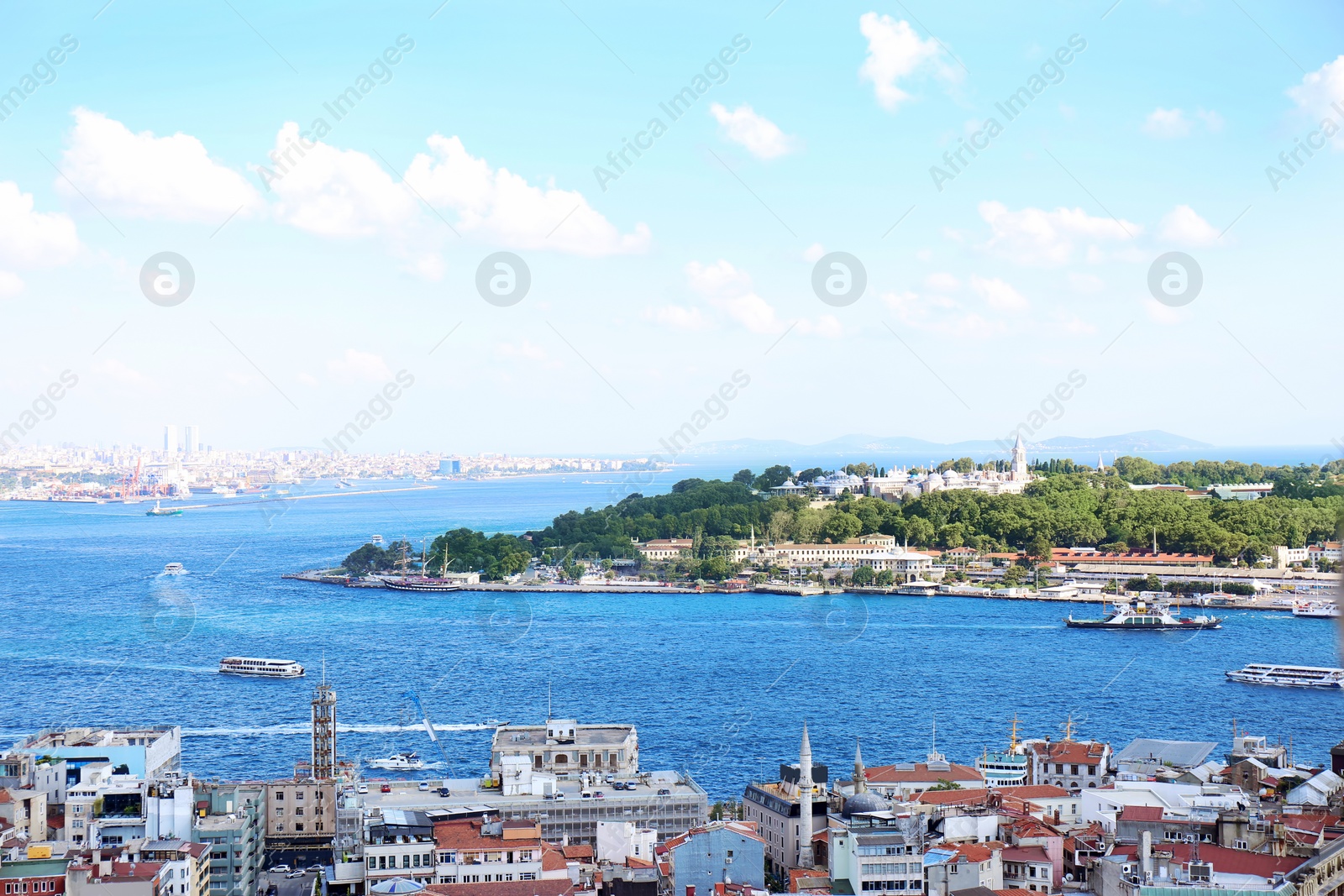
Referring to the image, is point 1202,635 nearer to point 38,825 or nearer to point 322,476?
point 38,825

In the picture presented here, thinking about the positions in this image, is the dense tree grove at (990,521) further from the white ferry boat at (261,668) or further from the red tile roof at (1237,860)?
the red tile roof at (1237,860)

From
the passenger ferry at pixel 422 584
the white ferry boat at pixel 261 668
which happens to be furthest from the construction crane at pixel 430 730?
the passenger ferry at pixel 422 584

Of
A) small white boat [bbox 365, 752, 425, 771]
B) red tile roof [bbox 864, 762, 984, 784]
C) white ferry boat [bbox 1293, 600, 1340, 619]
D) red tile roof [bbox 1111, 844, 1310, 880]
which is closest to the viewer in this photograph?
red tile roof [bbox 1111, 844, 1310, 880]

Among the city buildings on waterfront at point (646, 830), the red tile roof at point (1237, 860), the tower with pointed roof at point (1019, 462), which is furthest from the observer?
the tower with pointed roof at point (1019, 462)

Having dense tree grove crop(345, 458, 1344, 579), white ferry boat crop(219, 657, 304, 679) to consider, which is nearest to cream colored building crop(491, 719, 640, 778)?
white ferry boat crop(219, 657, 304, 679)

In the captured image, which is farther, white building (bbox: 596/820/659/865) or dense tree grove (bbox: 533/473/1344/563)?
dense tree grove (bbox: 533/473/1344/563)

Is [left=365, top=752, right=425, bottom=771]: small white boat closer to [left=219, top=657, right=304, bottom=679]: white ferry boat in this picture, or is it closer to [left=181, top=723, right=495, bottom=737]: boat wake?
[left=181, top=723, right=495, bottom=737]: boat wake

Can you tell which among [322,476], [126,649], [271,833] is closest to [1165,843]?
[271,833]

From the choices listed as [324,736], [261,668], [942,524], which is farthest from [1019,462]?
[324,736]

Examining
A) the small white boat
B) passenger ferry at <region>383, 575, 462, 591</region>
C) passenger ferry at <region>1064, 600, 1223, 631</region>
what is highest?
passenger ferry at <region>383, 575, 462, 591</region>
